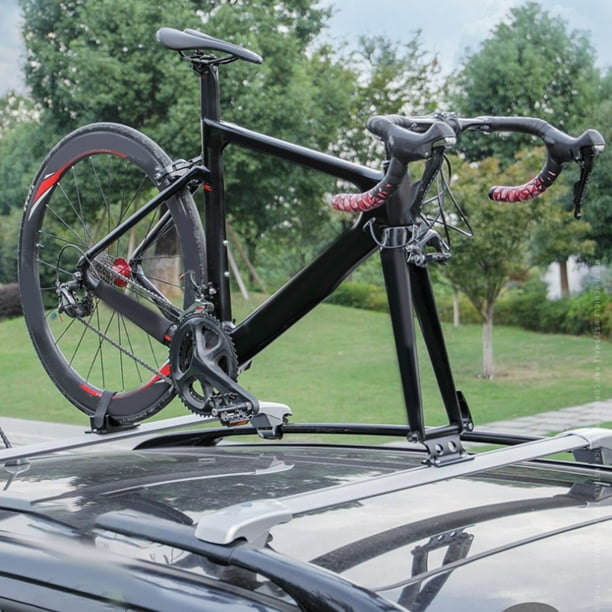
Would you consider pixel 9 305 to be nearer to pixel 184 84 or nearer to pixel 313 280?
pixel 184 84

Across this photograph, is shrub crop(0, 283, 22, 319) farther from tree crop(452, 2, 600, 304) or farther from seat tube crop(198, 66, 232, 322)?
seat tube crop(198, 66, 232, 322)

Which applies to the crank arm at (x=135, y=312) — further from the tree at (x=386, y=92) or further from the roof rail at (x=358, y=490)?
the tree at (x=386, y=92)

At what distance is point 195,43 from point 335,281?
2.38 feet

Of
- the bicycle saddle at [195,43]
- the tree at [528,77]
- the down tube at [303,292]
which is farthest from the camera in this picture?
the tree at [528,77]

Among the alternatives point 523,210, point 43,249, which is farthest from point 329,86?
point 43,249

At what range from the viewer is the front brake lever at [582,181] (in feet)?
6.90

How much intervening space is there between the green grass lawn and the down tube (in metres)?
7.74

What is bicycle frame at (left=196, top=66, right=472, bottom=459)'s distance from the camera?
2.02 m

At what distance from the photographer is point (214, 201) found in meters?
2.67

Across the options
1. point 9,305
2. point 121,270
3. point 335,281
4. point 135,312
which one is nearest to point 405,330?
point 335,281

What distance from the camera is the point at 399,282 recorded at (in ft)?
6.75

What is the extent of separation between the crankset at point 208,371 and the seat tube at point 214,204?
95 mm

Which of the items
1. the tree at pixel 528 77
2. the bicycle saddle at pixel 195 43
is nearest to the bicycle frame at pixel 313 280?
the bicycle saddle at pixel 195 43

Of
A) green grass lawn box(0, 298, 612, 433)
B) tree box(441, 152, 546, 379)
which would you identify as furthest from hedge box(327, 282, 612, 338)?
tree box(441, 152, 546, 379)
